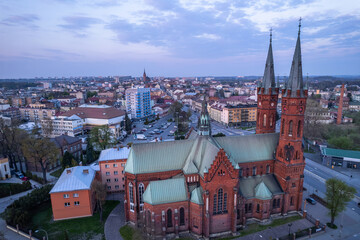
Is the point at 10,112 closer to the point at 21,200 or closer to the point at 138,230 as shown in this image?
the point at 21,200

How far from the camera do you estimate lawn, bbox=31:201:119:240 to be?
1417 inches

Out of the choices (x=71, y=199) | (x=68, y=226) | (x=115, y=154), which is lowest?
(x=68, y=226)

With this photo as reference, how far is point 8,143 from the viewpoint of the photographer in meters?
60.3

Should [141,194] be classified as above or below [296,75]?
below

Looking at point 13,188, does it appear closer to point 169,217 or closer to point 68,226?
point 68,226

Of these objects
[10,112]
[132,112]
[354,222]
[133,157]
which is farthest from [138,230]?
[10,112]

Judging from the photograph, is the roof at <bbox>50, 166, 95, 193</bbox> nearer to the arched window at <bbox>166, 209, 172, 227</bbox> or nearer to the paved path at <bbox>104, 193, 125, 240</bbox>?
the paved path at <bbox>104, 193, 125, 240</bbox>

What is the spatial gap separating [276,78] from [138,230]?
3815 cm

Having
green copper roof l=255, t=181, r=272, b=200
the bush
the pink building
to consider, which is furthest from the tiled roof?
green copper roof l=255, t=181, r=272, b=200

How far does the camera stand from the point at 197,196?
34.8 m

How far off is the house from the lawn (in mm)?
1182

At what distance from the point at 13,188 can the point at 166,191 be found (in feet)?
123

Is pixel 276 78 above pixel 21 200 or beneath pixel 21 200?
above

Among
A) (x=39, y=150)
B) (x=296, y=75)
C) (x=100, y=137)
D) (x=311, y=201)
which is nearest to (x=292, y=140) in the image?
(x=296, y=75)
